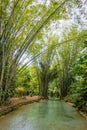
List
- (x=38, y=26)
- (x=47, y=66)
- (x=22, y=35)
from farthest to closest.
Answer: (x=47, y=66), (x=22, y=35), (x=38, y=26)

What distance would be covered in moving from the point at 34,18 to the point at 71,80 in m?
11.8

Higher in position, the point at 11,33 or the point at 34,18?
the point at 34,18

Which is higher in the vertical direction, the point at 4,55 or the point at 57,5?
the point at 57,5

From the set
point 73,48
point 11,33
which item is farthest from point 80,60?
point 73,48

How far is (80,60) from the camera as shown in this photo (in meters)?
8.13

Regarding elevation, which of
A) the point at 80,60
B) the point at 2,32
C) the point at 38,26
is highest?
the point at 38,26

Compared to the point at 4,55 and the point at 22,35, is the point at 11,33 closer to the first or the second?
the point at 4,55

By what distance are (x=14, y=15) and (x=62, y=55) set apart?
11512mm

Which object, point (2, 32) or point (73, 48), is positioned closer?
point (2, 32)

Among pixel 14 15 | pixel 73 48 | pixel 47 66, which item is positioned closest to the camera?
pixel 14 15

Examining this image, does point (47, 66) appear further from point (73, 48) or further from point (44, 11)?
point (44, 11)

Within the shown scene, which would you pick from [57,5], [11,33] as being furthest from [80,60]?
[11,33]

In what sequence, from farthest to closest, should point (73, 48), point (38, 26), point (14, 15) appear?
point (73, 48), point (38, 26), point (14, 15)

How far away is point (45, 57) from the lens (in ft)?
63.1
